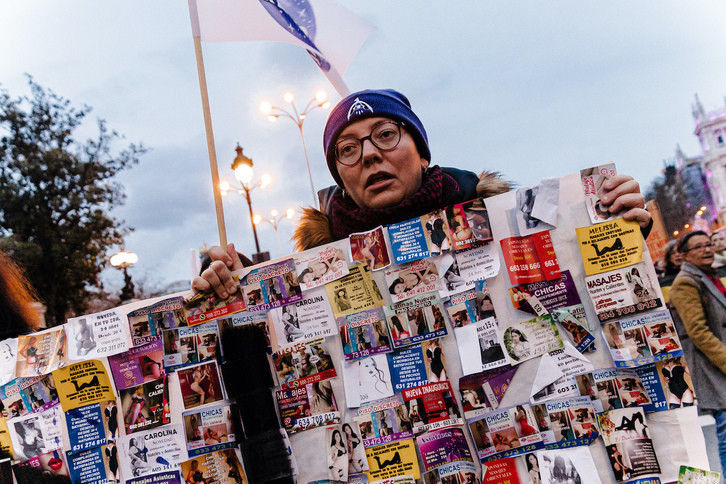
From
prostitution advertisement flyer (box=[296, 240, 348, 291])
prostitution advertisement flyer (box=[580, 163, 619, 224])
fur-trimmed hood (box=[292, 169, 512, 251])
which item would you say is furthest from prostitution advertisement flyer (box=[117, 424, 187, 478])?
prostitution advertisement flyer (box=[580, 163, 619, 224])

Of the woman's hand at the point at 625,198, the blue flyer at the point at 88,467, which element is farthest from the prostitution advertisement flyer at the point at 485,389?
the blue flyer at the point at 88,467

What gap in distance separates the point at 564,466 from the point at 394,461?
0.59m

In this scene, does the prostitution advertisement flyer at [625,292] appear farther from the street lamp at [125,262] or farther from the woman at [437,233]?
the street lamp at [125,262]

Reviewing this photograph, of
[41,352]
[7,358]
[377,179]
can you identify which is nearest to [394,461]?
[377,179]

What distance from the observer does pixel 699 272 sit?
3.71m

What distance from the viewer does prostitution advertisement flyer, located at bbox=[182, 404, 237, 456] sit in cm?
177

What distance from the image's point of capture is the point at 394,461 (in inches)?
65.6

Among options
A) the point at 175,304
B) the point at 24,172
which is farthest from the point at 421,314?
the point at 24,172

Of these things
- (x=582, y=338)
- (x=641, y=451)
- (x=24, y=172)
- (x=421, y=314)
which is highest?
(x=24, y=172)

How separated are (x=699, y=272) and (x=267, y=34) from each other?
12.3 ft

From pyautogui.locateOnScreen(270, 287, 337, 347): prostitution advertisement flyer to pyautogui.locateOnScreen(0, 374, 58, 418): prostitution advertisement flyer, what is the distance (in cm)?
101

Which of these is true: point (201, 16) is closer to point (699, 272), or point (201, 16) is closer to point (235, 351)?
point (235, 351)

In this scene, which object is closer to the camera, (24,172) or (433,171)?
(433,171)

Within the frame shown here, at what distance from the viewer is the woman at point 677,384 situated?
1538 millimetres
